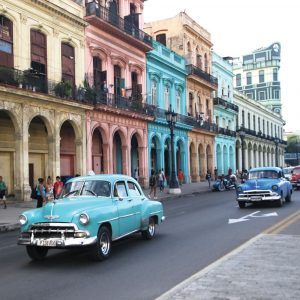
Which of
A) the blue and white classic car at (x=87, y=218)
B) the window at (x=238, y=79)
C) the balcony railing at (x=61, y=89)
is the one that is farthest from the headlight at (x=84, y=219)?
the window at (x=238, y=79)

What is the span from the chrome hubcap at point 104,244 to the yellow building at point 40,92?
13.9 m

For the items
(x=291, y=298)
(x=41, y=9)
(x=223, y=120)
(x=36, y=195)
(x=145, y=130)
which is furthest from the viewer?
(x=223, y=120)

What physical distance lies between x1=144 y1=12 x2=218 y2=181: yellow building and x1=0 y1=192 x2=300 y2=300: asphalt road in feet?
105

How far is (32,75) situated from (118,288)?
1804cm

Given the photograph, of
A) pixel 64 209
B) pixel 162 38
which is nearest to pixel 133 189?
pixel 64 209

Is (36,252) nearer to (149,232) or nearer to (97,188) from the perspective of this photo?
(97,188)

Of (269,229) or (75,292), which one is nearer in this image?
→ (75,292)

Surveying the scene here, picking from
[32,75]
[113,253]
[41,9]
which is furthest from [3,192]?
[113,253]

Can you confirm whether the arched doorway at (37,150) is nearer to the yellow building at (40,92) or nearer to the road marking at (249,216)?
the yellow building at (40,92)

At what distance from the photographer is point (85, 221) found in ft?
26.7

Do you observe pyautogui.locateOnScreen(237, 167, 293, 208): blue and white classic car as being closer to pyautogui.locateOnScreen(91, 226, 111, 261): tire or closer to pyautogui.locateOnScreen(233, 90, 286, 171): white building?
pyautogui.locateOnScreen(91, 226, 111, 261): tire

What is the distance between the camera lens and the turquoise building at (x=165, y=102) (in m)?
→ 36.5

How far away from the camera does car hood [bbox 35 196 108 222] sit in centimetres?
820

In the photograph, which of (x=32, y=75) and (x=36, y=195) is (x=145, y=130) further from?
(x=36, y=195)
